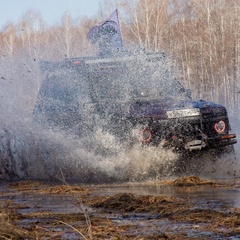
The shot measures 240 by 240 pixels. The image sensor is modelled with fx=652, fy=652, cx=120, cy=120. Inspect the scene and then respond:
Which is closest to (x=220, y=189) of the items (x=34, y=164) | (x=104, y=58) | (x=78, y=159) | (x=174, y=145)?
(x=174, y=145)

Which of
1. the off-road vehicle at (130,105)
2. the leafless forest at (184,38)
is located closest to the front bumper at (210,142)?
the off-road vehicle at (130,105)

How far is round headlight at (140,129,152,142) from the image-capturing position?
834cm

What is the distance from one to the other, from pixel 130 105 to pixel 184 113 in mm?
762

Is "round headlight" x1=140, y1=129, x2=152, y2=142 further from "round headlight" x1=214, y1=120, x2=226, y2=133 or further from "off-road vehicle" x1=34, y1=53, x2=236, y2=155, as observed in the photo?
"round headlight" x1=214, y1=120, x2=226, y2=133

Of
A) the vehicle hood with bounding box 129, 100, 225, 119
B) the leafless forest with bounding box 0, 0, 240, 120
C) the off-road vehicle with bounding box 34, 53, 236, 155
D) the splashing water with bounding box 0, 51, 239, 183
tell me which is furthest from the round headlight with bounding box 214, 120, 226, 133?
the leafless forest with bounding box 0, 0, 240, 120

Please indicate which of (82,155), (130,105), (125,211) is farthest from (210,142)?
(125,211)

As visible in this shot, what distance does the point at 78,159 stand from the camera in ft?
28.8

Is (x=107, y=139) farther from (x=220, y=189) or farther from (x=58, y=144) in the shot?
(x=220, y=189)

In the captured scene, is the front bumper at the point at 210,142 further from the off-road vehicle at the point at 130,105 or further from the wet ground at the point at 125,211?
the wet ground at the point at 125,211

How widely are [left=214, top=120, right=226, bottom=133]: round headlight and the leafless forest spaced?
28.8 meters

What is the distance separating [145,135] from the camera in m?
8.35

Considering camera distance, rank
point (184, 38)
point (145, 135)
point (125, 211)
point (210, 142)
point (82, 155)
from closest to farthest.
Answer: point (125, 211) < point (145, 135) < point (210, 142) < point (82, 155) < point (184, 38)

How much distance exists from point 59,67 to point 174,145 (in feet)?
8.74

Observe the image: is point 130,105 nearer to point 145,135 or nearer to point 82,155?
point 145,135
